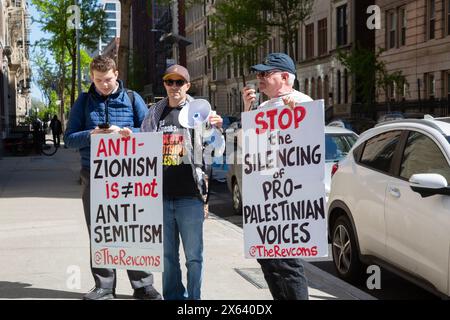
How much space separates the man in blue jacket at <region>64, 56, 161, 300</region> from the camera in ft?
21.3

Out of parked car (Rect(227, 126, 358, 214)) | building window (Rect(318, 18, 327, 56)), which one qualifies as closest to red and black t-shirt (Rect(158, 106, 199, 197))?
parked car (Rect(227, 126, 358, 214))

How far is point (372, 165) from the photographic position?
766 cm

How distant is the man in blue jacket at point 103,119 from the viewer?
650cm

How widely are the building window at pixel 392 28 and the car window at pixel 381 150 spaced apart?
123 ft

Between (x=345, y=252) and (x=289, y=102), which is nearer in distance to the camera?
(x=289, y=102)

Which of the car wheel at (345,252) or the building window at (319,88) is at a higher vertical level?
the building window at (319,88)

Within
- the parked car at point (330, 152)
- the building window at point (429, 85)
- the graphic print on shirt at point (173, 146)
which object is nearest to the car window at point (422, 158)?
the graphic print on shirt at point (173, 146)

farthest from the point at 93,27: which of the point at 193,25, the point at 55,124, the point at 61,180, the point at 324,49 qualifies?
the point at 193,25

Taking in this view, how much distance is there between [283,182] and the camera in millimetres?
5457

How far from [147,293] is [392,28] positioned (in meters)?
40.4

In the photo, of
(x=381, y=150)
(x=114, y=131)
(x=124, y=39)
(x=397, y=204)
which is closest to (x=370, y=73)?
(x=124, y=39)

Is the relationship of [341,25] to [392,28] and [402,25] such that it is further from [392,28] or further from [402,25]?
[402,25]

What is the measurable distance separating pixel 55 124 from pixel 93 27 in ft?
21.0

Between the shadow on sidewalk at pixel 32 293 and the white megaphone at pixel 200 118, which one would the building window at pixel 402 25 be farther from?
the white megaphone at pixel 200 118
